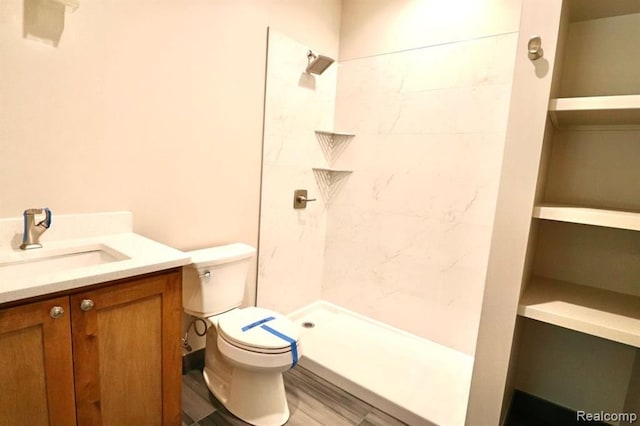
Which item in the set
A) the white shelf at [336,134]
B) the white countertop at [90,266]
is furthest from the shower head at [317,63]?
the white countertop at [90,266]

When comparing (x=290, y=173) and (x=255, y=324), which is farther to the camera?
(x=290, y=173)

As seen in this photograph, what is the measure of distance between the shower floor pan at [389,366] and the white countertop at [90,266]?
124 cm

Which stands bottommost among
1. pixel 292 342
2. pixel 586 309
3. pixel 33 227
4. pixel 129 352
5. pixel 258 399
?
pixel 258 399

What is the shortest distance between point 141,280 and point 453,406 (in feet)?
5.40

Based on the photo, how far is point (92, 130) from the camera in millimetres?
1416

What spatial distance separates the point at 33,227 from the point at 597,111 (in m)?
2.11

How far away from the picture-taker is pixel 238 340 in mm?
1505

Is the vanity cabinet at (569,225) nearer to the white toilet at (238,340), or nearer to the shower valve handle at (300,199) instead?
the white toilet at (238,340)

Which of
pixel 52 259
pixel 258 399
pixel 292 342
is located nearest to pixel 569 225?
pixel 292 342

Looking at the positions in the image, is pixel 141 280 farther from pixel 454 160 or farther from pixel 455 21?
pixel 455 21

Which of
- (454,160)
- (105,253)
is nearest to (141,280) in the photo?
(105,253)

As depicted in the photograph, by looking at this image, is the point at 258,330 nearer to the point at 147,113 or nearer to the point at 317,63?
the point at 147,113

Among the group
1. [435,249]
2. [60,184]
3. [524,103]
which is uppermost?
[524,103]

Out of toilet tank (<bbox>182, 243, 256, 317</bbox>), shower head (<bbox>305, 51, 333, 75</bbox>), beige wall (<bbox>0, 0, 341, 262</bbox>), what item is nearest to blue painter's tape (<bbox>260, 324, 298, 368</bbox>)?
toilet tank (<bbox>182, 243, 256, 317</bbox>)
